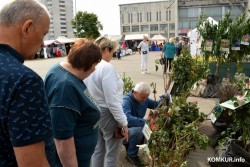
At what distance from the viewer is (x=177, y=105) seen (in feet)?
11.6

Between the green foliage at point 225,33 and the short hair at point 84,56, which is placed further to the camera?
the green foliage at point 225,33

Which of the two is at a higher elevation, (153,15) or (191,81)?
(153,15)

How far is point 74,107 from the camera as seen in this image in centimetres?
184

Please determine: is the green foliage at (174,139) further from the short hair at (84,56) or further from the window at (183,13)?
the window at (183,13)

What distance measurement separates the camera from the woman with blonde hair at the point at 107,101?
2625 millimetres

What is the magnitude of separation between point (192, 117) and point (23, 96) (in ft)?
9.03

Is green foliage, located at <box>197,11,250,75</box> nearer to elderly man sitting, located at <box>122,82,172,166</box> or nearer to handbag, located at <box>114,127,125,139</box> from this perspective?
elderly man sitting, located at <box>122,82,172,166</box>

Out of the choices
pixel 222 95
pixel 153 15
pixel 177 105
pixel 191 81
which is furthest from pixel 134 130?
pixel 153 15

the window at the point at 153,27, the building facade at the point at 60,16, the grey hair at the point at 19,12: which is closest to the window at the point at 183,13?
the window at the point at 153,27

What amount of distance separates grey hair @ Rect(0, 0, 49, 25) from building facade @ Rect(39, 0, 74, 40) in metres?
134

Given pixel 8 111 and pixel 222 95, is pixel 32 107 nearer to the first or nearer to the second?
pixel 8 111

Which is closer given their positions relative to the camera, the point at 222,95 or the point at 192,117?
the point at 192,117

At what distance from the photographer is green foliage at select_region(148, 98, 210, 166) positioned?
8.14 ft

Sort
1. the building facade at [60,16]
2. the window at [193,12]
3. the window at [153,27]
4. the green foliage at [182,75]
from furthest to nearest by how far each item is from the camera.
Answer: the building facade at [60,16]
the window at [153,27]
the window at [193,12]
the green foliage at [182,75]
